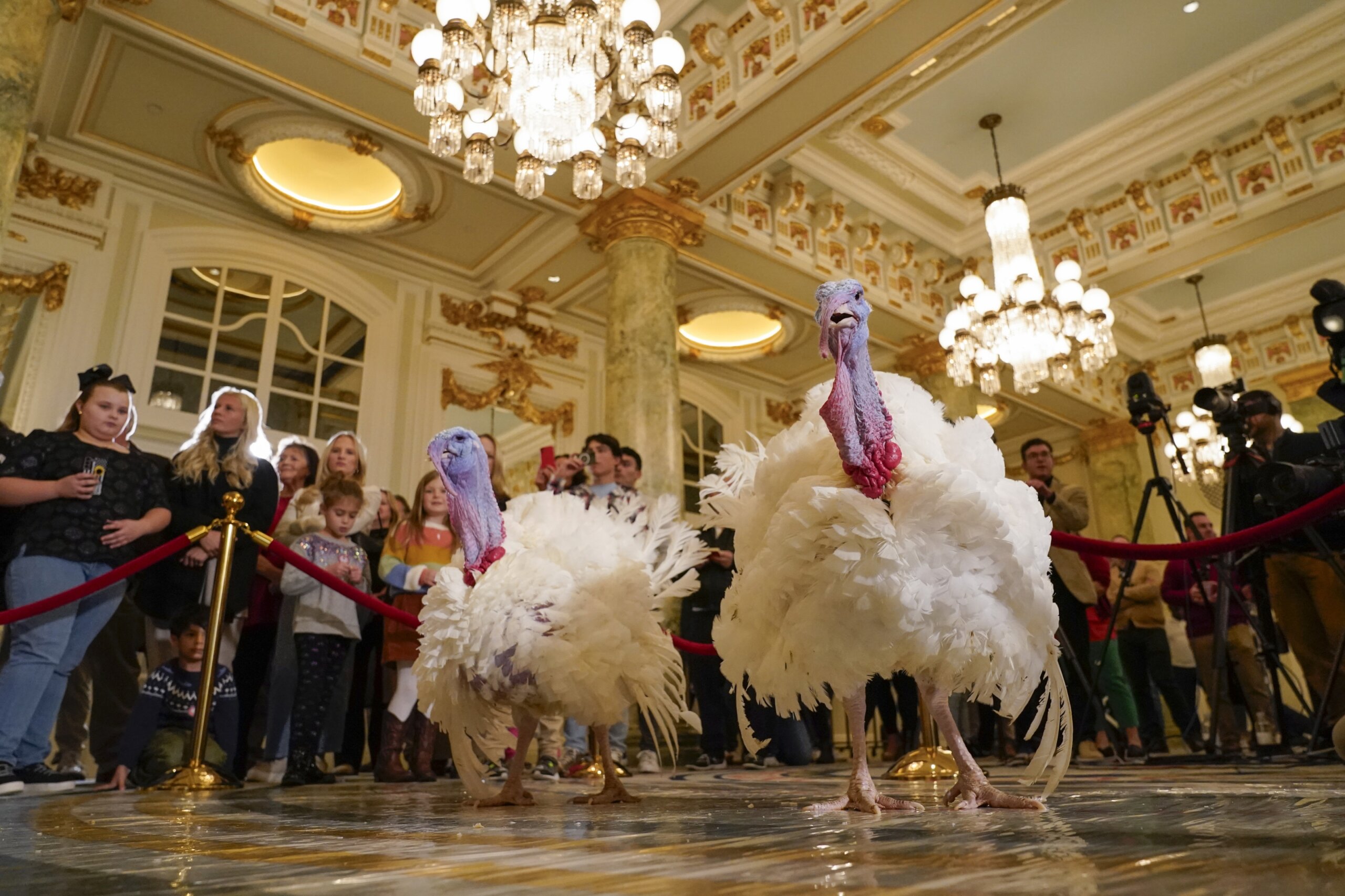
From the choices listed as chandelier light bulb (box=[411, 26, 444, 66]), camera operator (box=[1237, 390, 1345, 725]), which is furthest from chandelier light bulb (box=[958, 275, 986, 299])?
chandelier light bulb (box=[411, 26, 444, 66])

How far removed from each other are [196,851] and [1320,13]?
1066 cm

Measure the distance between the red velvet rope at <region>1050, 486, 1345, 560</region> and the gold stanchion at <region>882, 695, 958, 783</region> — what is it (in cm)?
114

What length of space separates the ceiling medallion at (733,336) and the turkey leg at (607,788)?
8846mm

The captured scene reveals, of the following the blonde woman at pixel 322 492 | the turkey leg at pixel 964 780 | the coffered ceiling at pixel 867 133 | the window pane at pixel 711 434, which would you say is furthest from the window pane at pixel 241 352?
the turkey leg at pixel 964 780

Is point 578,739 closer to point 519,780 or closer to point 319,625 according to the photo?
point 319,625

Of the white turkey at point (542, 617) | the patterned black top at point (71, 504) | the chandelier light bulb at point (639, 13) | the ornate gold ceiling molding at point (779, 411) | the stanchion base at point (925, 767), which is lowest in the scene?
the stanchion base at point (925, 767)

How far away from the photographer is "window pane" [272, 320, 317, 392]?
27.6ft

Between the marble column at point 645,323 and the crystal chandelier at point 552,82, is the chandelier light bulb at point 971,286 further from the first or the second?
the crystal chandelier at point 552,82

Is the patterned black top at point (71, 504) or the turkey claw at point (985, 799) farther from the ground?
the patterned black top at point (71, 504)

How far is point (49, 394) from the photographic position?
22.9 ft

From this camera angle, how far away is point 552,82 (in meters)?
4.68

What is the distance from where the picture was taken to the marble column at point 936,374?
10.7 metres

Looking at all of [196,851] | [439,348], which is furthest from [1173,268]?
[196,851]

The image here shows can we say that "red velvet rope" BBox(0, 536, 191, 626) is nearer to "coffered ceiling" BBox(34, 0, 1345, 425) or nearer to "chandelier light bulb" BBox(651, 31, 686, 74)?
"chandelier light bulb" BBox(651, 31, 686, 74)
